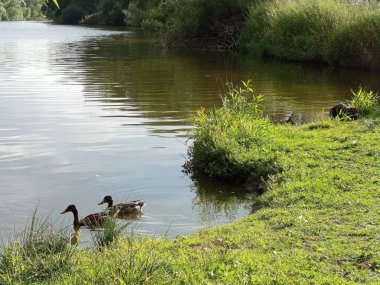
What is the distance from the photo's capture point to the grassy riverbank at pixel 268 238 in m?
5.78

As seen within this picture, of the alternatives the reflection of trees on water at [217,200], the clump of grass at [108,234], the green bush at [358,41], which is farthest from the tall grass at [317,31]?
the clump of grass at [108,234]

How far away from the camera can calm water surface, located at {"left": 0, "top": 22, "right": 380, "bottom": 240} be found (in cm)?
969

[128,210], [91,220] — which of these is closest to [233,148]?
[128,210]

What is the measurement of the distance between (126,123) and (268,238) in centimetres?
916

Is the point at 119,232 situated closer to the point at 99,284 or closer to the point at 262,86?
the point at 99,284

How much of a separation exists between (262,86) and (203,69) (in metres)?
5.65

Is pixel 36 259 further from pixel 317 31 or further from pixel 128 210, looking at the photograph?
pixel 317 31

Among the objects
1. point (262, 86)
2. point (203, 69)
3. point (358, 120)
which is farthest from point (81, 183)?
point (203, 69)

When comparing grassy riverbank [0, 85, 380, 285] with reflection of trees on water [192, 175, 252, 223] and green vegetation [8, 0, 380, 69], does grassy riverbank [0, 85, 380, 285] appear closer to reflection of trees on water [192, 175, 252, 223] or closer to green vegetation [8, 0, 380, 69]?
reflection of trees on water [192, 175, 252, 223]

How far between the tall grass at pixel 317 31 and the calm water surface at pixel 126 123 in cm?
120

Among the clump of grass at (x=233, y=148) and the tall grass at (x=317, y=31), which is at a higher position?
the tall grass at (x=317, y=31)

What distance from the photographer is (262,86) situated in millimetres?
22469

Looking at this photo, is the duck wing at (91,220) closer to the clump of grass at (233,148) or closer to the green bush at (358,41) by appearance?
the clump of grass at (233,148)

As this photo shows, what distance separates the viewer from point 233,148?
10.8 metres
